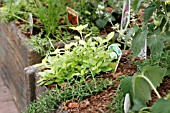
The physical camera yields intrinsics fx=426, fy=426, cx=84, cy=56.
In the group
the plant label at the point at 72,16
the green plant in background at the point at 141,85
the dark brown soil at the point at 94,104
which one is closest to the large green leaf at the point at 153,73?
the green plant in background at the point at 141,85

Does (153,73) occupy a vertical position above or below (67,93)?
above

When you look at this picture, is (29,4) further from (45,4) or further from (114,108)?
(114,108)

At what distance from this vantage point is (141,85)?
5.32 ft

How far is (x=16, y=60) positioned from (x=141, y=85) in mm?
1433

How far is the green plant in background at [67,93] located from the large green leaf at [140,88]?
1.22ft

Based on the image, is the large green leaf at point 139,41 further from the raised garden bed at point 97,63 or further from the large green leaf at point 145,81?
the large green leaf at point 145,81

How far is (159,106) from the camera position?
56.7 inches

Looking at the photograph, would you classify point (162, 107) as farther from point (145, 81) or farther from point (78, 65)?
point (78, 65)

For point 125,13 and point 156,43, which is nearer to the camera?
point 156,43

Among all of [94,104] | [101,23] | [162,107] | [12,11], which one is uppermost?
[12,11]

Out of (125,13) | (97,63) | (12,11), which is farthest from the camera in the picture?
(12,11)

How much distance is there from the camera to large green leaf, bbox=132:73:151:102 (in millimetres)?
1615

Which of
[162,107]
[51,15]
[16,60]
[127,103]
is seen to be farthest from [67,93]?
[16,60]

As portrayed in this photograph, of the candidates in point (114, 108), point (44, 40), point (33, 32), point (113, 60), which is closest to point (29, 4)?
point (33, 32)
